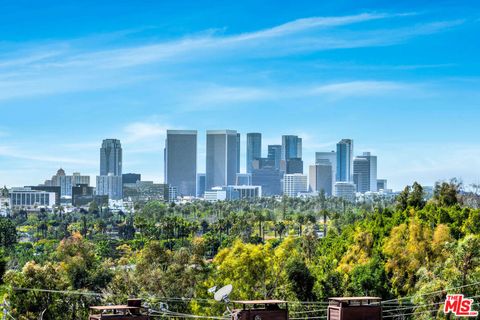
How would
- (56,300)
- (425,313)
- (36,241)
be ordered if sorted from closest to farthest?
1. (425,313)
2. (56,300)
3. (36,241)

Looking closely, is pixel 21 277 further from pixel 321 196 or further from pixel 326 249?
pixel 321 196

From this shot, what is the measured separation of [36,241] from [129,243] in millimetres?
19214

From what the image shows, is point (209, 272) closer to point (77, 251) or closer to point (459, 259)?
point (77, 251)

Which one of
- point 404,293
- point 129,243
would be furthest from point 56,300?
point 129,243

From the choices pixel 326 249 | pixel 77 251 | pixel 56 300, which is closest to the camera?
pixel 56 300

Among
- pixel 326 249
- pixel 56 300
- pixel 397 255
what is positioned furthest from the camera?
pixel 326 249

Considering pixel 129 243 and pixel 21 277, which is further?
pixel 129 243

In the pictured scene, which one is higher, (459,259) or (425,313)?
(459,259)

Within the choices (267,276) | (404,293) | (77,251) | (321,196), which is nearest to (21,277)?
(77,251)

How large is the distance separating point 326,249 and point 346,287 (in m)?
14.8

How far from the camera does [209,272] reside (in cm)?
4153

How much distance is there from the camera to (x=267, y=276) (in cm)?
3941

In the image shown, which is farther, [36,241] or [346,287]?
[36,241]

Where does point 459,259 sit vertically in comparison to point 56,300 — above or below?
above
